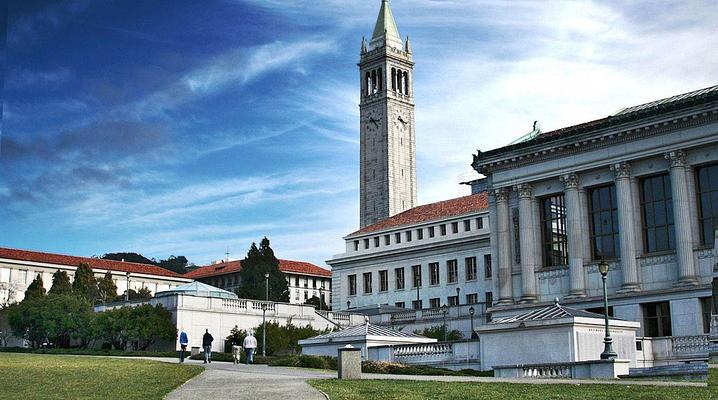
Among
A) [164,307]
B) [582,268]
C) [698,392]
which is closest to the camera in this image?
[698,392]

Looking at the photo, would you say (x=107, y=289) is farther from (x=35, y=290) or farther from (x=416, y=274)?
(x=416, y=274)

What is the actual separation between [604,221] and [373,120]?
91.8m

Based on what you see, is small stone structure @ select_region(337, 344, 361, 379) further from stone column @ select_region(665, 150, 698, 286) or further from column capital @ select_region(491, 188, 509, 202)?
column capital @ select_region(491, 188, 509, 202)

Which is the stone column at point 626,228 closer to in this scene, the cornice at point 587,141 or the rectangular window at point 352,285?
the cornice at point 587,141

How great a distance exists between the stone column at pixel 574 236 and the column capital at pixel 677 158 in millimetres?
7235

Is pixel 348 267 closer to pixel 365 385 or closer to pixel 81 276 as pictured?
pixel 81 276

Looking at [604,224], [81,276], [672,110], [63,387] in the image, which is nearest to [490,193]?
[604,224]

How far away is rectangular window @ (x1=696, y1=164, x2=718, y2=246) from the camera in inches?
2133

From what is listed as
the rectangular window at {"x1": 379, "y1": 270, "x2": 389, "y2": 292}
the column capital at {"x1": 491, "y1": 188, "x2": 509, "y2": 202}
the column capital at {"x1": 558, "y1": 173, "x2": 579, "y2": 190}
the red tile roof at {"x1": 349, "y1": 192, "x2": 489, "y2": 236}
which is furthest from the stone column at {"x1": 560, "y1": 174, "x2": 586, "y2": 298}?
the rectangular window at {"x1": 379, "y1": 270, "x2": 389, "y2": 292}

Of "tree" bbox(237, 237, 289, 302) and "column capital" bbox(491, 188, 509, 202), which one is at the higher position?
"column capital" bbox(491, 188, 509, 202)

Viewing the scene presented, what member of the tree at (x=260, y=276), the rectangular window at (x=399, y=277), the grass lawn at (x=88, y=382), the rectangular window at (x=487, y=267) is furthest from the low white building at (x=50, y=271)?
Answer: the grass lawn at (x=88, y=382)

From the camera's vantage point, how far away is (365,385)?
971 inches

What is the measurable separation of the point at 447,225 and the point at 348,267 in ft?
51.0

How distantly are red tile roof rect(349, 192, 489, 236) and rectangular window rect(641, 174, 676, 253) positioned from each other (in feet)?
116
